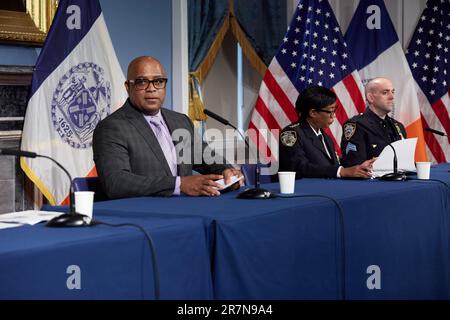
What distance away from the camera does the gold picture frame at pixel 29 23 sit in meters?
4.51

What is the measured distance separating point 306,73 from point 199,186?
325 cm

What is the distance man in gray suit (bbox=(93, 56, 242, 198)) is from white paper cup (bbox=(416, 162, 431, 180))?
1025mm

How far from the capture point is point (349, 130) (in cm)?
532

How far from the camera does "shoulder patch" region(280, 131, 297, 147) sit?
4570 mm

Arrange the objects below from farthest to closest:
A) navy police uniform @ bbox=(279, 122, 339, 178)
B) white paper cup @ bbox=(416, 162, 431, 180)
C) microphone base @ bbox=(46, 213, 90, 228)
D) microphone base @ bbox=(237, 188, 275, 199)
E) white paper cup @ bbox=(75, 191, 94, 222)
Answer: navy police uniform @ bbox=(279, 122, 339, 178)
white paper cup @ bbox=(416, 162, 431, 180)
microphone base @ bbox=(237, 188, 275, 199)
white paper cup @ bbox=(75, 191, 94, 222)
microphone base @ bbox=(46, 213, 90, 228)

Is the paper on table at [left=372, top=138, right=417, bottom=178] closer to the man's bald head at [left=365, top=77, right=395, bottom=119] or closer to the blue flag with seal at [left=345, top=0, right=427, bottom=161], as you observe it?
the man's bald head at [left=365, top=77, right=395, bottom=119]

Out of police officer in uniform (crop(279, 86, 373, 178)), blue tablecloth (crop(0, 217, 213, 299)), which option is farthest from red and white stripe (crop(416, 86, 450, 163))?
blue tablecloth (crop(0, 217, 213, 299))

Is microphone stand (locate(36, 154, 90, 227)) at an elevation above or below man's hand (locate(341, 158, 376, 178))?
below

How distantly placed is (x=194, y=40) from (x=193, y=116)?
577mm

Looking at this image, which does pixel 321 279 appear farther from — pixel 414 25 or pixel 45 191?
pixel 414 25

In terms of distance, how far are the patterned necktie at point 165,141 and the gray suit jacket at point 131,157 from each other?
4 cm

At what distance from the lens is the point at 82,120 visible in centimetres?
490

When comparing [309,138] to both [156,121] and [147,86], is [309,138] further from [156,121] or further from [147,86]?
[147,86]

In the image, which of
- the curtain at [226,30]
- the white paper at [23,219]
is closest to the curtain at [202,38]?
the curtain at [226,30]
